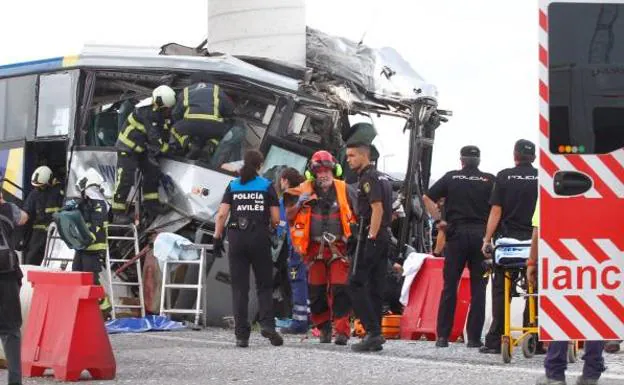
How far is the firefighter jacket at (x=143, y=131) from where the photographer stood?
17.9m

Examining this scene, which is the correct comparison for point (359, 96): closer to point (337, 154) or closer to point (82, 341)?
point (337, 154)

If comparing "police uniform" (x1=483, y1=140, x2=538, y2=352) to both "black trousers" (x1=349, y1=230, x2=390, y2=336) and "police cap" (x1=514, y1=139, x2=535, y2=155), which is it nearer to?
"police cap" (x1=514, y1=139, x2=535, y2=155)

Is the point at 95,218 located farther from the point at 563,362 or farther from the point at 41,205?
the point at 563,362

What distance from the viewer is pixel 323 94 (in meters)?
18.7

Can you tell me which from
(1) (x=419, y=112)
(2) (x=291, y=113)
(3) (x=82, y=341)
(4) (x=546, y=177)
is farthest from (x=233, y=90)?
(4) (x=546, y=177)

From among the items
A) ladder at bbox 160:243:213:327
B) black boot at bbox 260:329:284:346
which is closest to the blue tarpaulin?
ladder at bbox 160:243:213:327

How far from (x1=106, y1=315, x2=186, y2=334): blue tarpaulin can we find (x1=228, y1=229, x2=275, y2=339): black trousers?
102 inches

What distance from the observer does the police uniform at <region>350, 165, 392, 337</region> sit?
13.6 meters

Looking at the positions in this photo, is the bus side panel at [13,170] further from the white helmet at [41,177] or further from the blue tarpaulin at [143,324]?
the blue tarpaulin at [143,324]

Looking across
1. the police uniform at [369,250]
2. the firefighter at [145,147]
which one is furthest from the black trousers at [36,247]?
the police uniform at [369,250]

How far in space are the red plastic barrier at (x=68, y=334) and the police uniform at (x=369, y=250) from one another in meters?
3.11

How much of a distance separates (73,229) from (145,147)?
1.84 m

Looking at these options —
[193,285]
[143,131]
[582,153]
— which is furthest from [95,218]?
[582,153]

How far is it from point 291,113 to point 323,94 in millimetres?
577
